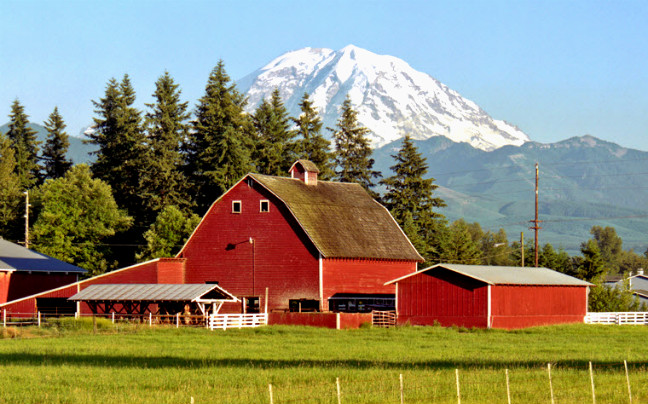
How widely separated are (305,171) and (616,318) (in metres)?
22.8

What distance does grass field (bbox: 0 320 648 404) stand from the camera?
26.2 metres

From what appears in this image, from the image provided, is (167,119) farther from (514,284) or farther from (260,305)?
(514,284)

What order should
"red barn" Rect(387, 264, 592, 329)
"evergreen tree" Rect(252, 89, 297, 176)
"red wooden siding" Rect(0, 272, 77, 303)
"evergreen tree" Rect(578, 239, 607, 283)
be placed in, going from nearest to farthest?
"red barn" Rect(387, 264, 592, 329) < "red wooden siding" Rect(0, 272, 77, 303) < "evergreen tree" Rect(578, 239, 607, 283) < "evergreen tree" Rect(252, 89, 297, 176)

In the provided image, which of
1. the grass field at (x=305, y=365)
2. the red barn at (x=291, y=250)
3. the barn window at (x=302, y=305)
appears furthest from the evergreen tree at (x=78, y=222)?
the grass field at (x=305, y=365)

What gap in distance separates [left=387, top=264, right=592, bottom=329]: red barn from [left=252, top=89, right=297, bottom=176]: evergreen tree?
123 ft

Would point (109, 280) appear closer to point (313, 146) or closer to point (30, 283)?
point (30, 283)

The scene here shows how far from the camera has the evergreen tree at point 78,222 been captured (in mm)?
83562

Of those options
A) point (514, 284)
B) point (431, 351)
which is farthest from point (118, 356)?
point (514, 284)

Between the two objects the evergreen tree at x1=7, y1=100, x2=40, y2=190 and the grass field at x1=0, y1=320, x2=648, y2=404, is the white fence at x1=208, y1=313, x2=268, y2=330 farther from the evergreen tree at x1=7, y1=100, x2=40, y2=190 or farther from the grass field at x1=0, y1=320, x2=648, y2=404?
the evergreen tree at x1=7, y1=100, x2=40, y2=190

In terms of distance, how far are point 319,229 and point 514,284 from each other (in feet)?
42.7

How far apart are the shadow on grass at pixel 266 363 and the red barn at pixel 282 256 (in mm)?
27341

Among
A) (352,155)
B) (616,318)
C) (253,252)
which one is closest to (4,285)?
(253,252)

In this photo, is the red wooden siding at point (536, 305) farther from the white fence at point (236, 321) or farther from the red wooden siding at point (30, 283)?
the red wooden siding at point (30, 283)

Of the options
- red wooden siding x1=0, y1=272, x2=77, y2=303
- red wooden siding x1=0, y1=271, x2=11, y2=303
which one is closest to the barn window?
red wooden siding x1=0, y1=272, x2=77, y2=303
